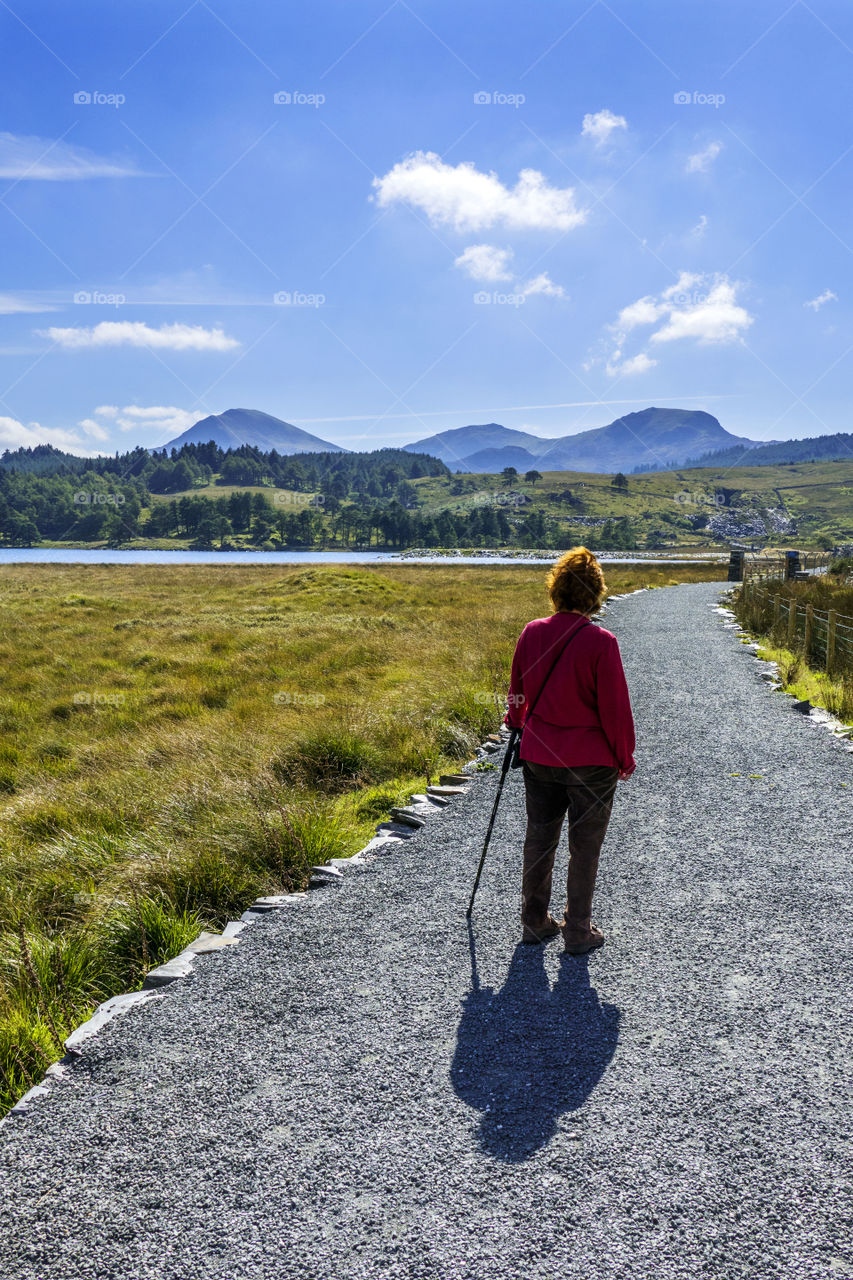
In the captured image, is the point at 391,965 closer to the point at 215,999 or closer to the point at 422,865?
the point at 215,999

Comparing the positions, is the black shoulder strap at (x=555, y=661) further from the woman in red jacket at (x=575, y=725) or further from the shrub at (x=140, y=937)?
the shrub at (x=140, y=937)

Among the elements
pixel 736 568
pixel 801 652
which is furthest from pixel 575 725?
pixel 736 568

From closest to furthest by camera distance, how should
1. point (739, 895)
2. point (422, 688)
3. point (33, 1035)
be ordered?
point (33, 1035), point (739, 895), point (422, 688)

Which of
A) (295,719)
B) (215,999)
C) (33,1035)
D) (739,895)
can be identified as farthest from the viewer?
(295,719)

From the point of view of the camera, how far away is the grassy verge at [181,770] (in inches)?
183

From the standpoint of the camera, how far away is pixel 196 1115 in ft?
10.0

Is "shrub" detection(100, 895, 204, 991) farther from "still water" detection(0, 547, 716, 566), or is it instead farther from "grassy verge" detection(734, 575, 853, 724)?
"still water" detection(0, 547, 716, 566)

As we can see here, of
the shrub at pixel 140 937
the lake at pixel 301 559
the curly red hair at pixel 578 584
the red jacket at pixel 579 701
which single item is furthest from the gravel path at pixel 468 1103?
A: the lake at pixel 301 559

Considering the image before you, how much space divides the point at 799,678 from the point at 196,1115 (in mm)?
13384

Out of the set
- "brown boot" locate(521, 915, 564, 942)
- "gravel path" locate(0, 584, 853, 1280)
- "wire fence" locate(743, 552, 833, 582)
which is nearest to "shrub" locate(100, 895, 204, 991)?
"gravel path" locate(0, 584, 853, 1280)

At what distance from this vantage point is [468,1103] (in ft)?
10.1

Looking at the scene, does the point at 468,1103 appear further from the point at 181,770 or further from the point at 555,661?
the point at 181,770

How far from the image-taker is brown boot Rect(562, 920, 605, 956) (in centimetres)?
434

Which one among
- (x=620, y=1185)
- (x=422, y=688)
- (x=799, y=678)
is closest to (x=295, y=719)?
(x=422, y=688)
